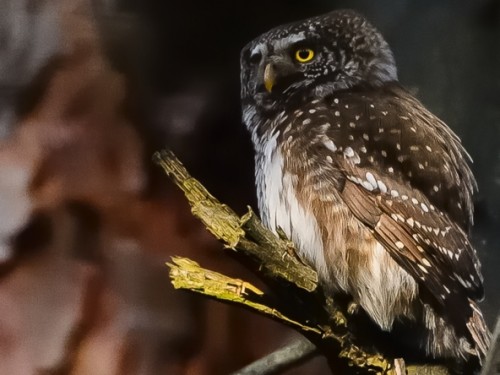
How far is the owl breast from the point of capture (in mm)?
1079

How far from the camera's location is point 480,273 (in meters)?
1.11

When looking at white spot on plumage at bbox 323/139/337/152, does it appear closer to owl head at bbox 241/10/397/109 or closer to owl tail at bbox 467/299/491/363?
owl head at bbox 241/10/397/109

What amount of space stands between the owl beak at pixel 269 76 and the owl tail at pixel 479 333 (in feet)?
1.42

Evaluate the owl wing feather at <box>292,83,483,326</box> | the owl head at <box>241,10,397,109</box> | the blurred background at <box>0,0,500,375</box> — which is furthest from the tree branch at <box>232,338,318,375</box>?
the owl head at <box>241,10,397,109</box>

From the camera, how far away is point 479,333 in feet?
3.58

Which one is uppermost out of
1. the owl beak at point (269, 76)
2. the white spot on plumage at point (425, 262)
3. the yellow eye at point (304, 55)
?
the yellow eye at point (304, 55)

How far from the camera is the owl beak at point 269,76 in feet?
3.74

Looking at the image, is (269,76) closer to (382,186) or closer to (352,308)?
(382,186)

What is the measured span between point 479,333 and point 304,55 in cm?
48

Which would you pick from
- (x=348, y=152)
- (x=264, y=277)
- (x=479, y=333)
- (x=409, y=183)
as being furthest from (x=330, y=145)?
(x=479, y=333)

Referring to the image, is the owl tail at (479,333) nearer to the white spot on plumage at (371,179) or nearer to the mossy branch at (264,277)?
the mossy branch at (264,277)

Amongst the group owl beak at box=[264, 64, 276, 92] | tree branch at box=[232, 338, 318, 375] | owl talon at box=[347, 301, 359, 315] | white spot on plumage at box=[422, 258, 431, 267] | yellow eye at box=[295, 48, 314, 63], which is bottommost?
tree branch at box=[232, 338, 318, 375]

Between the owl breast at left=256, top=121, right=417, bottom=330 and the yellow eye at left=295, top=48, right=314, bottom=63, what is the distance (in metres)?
0.12

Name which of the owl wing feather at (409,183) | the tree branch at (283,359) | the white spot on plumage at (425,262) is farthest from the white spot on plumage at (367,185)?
the tree branch at (283,359)
